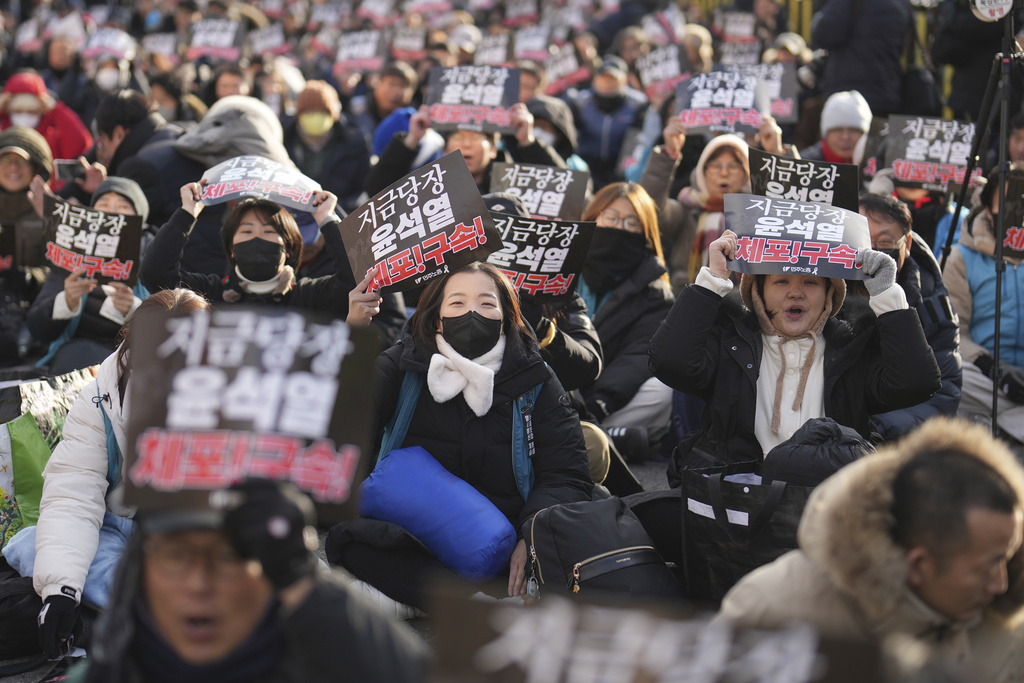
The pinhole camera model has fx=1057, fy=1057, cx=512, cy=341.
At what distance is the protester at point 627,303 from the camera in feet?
20.2

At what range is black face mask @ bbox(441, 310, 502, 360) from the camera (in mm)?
4203

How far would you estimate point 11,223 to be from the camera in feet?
23.1

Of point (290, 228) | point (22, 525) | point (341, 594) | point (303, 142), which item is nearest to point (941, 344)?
point (290, 228)

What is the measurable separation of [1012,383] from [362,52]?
8.94m

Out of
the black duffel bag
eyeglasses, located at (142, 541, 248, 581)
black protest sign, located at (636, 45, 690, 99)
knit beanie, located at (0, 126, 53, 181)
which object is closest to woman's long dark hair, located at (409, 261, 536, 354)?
the black duffel bag

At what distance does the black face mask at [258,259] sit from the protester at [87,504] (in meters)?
1.27

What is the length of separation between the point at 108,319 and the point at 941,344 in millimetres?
4364

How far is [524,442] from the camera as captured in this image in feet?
13.9

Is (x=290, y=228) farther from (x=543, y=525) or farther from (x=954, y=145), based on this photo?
(x=954, y=145)

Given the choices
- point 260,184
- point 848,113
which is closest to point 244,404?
point 260,184

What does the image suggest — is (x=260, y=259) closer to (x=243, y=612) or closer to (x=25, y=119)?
(x=243, y=612)

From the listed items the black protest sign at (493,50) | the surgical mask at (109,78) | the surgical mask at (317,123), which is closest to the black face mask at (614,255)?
the surgical mask at (317,123)

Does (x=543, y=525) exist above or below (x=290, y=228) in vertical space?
→ below

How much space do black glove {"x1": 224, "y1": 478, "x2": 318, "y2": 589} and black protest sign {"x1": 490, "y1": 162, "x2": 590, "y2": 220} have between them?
4328 mm
